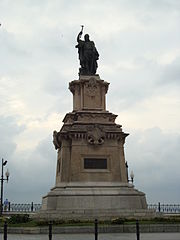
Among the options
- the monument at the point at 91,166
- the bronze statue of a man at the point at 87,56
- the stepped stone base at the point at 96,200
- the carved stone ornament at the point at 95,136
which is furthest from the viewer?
the bronze statue of a man at the point at 87,56

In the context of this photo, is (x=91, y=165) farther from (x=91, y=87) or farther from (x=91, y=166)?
(x=91, y=87)

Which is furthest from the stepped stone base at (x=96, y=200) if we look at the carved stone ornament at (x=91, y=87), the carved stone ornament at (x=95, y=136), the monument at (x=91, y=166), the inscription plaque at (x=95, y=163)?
the carved stone ornament at (x=91, y=87)

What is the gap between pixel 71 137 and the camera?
2973cm

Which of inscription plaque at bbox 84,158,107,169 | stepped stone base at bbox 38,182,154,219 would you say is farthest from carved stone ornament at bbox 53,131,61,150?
stepped stone base at bbox 38,182,154,219

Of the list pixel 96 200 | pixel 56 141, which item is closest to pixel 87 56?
pixel 56 141

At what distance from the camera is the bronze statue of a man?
34.7 metres

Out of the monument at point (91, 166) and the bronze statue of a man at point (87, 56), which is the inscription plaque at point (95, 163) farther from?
the bronze statue of a man at point (87, 56)

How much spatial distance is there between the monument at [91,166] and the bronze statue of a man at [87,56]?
1.16 m

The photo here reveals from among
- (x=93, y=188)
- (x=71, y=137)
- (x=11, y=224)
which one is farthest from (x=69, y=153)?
(x=11, y=224)

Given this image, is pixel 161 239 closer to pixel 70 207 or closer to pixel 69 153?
pixel 70 207

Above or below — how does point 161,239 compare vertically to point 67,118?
below

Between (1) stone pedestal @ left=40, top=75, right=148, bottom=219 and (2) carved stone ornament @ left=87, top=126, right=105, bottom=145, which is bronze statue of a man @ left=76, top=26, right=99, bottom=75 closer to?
(1) stone pedestal @ left=40, top=75, right=148, bottom=219

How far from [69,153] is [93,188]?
3387 mm

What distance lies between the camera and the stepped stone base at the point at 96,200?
26203 millimetres
